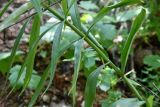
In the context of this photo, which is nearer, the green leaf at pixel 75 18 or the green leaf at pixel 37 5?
the green leaf at pixel 37 5

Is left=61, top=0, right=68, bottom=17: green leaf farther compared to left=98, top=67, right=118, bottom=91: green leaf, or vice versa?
left=98, top=67, right=118, bottom=91: green leaf

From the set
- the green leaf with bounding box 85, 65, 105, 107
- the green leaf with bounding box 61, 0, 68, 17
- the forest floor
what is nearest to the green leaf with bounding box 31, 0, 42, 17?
the green leaf with bounding box 61, 0, 68, 17

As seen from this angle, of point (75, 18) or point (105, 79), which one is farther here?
point (105, 79)

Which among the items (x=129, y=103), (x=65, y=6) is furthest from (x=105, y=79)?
(x=65, y=6)

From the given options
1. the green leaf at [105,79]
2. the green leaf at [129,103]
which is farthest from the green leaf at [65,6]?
the green leaf at [105,79]

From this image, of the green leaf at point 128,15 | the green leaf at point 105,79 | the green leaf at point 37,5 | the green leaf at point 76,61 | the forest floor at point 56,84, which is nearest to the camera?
the green leaf at point 37,5

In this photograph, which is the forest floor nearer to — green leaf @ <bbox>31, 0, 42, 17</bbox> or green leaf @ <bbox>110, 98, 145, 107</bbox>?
green leaf @ <bbox>110, 98, 145, 107</bbox>

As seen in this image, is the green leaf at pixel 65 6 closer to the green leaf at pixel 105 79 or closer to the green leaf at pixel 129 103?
the green leaf at pixel 129 103

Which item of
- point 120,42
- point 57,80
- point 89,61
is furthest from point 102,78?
point 120,42

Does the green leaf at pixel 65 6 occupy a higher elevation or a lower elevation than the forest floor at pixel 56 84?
higher

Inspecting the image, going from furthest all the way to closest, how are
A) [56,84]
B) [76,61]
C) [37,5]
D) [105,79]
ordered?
[56,84] → [105,79] → [76,61] → [37,5]

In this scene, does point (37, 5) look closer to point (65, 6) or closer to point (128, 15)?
point (65, 6)

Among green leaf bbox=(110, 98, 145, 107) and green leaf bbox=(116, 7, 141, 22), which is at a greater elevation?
green leaf bbox=(116, 7, 141, 22)
